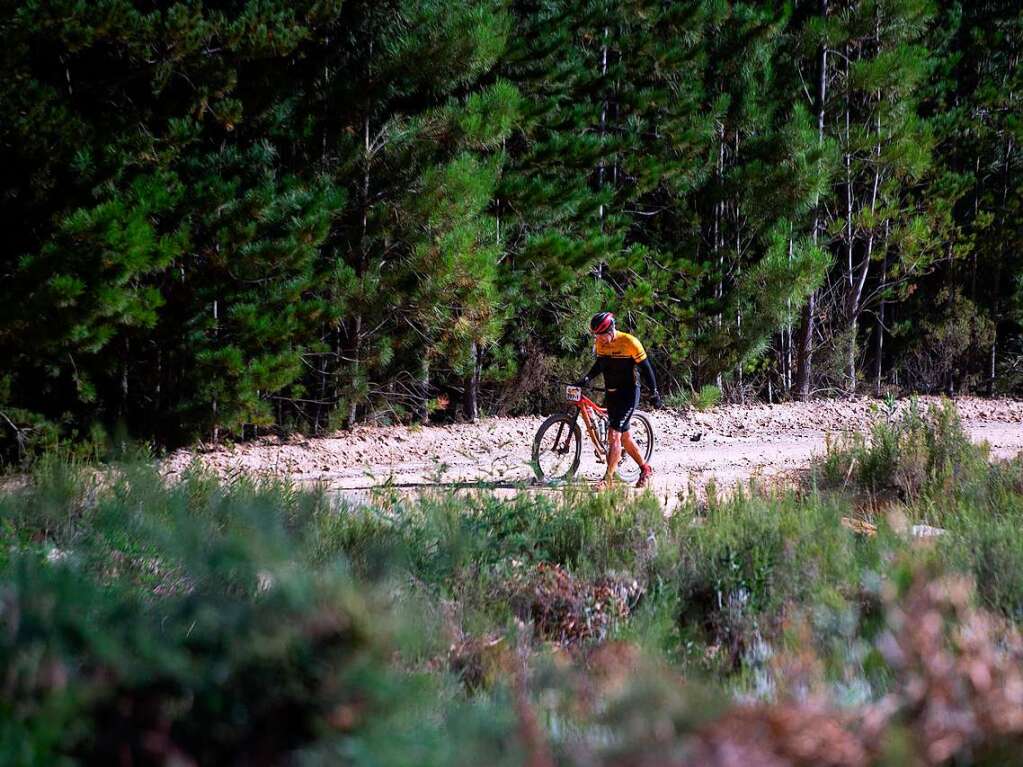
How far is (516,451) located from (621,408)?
3.25 m

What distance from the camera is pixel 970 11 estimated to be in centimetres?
2195

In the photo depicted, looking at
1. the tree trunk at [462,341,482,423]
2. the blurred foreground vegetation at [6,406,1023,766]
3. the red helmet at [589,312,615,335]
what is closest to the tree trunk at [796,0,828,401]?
the tree trunk at [462,341,482,423]

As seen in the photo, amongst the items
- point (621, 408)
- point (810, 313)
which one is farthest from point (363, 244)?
point (810, 313)

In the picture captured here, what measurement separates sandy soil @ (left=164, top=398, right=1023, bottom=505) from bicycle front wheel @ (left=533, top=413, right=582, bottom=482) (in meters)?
0.30

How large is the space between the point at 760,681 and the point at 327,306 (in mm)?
9157

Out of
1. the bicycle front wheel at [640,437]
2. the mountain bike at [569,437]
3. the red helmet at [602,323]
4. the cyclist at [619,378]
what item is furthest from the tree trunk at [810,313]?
the red helmet at [602,323]

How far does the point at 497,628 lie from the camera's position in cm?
492

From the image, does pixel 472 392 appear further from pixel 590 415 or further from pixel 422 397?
pixel 590 415

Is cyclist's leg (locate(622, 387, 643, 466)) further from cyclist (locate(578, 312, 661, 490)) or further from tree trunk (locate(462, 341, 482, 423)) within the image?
tree trunk (locate(462, 341, 482, 423))

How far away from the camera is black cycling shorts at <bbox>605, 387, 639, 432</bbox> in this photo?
10.1 metres

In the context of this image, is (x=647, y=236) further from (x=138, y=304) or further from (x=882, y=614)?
(x=882, y=614)

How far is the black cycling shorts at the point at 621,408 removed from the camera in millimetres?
10070

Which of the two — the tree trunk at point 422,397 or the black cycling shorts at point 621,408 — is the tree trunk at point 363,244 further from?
the black cycling shorts at point 621,408

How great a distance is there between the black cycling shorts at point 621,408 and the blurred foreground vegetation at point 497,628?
2.01 m
